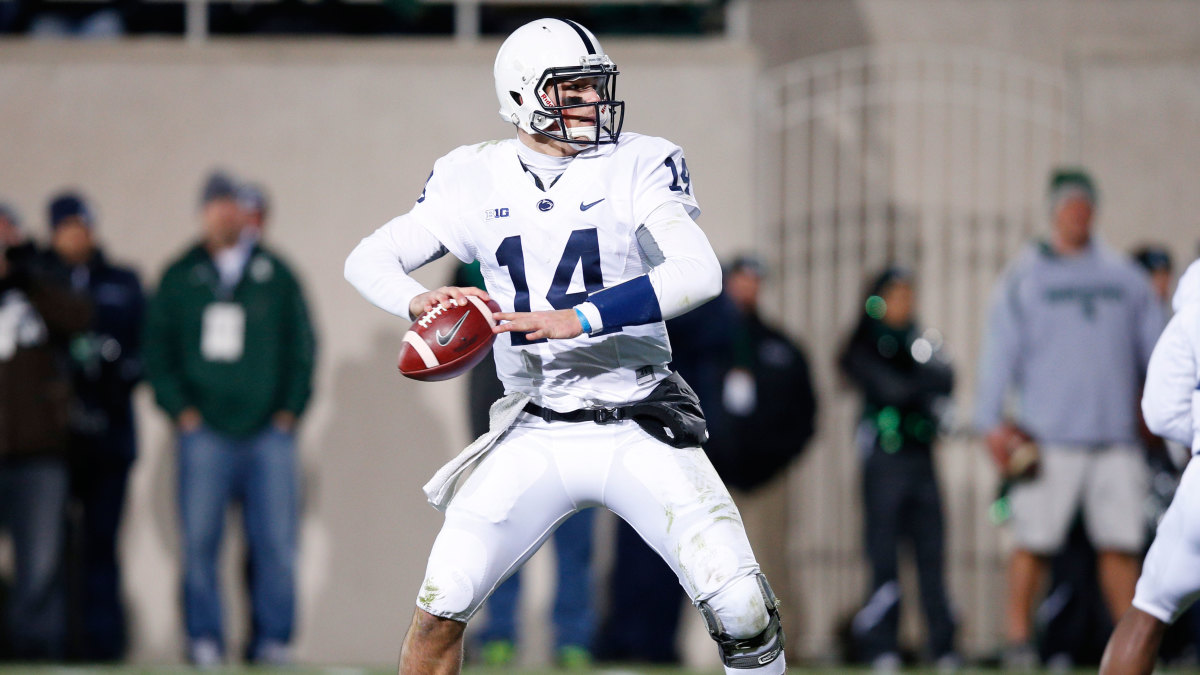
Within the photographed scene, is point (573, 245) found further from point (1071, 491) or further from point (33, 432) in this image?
point (33, 432)

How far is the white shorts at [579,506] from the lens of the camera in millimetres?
3744

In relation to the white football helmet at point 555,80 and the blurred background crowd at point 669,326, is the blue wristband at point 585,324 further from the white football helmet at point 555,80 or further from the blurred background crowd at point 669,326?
the blurred background crowd at point 669,326

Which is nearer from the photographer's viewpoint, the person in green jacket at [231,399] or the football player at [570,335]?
the football player at [570,335]

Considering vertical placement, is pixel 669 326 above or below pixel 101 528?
above

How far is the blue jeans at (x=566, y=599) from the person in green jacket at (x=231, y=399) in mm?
998

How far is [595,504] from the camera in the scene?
401 centimetres

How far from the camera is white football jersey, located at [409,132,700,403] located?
396cm

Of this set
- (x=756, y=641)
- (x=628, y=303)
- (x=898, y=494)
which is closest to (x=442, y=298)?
(x=628, y=303)

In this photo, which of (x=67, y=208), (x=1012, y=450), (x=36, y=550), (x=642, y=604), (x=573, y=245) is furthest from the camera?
(x=642, y=604)

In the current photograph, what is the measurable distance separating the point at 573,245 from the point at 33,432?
3.99m

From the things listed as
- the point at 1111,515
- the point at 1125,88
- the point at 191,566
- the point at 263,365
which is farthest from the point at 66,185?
the point at 1125,88

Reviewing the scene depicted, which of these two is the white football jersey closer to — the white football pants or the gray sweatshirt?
the white football pants

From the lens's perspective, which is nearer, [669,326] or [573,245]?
[573,245]

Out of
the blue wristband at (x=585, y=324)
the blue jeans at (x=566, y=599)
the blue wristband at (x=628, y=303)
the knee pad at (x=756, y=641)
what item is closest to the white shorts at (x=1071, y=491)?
the blue jeans at (x=566, y=599)
